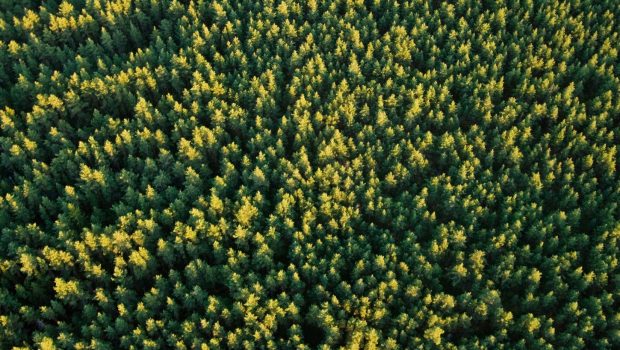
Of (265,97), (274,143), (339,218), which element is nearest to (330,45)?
(265,97)

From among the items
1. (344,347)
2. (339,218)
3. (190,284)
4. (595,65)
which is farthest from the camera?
(595,65)

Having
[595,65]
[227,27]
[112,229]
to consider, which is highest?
[595,65]

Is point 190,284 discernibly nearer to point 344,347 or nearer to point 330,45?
point 344,347

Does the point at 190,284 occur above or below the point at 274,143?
below

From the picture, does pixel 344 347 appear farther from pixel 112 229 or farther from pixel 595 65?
pixel 595 65

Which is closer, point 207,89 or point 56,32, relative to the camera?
point 207,89

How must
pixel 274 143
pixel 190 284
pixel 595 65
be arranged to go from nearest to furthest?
1. pixel 190 284
2. pixel 274 143
3. pixel 595 65
